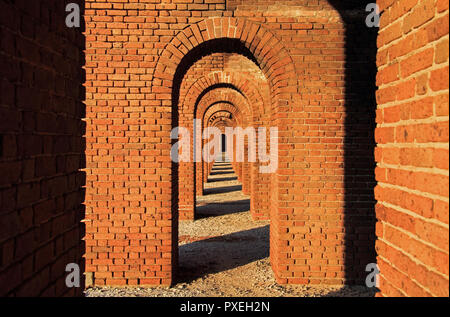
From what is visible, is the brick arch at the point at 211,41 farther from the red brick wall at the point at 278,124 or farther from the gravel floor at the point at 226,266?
the gravel floor at the point at 226,266

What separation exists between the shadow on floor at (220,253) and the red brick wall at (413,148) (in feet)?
12.5

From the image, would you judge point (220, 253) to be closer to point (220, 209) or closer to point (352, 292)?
point (352, 292)

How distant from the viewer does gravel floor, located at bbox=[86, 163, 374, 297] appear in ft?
14.7

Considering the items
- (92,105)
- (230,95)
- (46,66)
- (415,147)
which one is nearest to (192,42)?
(92,105)

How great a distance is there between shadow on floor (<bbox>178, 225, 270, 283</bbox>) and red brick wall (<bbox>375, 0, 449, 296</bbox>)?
12.5ft

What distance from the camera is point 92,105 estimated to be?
4590 millimetres

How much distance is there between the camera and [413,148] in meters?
1.46

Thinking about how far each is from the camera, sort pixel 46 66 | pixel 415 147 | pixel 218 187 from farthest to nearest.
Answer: pixel 218 187 < pixel 46 66 < pixel 415 147

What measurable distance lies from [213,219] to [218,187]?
6.84 metres

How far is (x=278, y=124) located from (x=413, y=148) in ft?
10.5

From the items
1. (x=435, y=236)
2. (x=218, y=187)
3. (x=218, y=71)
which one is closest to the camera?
(x=435, y=236)

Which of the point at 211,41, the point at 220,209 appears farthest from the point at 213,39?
the point at 220,209

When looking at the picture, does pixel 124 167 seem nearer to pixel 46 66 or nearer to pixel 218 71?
pixel 46 66

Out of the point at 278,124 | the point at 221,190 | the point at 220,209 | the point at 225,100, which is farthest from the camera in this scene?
the point at 221,190
